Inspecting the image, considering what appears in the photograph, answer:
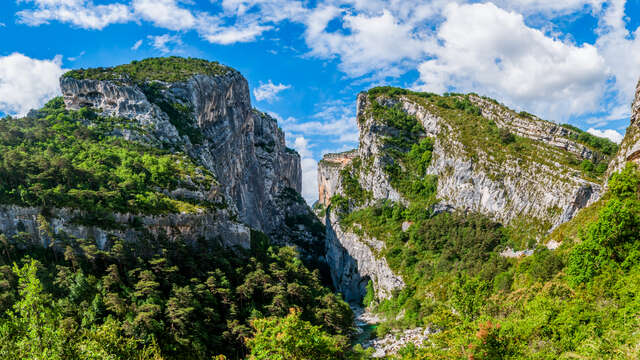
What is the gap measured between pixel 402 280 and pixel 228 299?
40.2 meters

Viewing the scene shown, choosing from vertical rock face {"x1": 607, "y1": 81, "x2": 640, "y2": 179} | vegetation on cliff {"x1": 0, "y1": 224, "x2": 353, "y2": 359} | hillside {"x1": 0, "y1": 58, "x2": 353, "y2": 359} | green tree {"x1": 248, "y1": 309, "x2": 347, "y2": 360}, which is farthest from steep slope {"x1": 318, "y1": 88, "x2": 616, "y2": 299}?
green tree {"x1": 248, "y1": 309, "x2": 347, "y2": 360}

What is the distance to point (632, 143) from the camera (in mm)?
40594

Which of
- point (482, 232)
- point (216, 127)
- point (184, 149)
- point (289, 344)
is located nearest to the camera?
point (289, 344)

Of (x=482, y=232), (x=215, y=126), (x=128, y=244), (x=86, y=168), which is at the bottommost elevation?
(x=128, y=244)

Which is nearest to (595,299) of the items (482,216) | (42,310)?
(42,310)

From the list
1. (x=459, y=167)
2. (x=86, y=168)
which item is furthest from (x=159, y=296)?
(x=459, y=167)

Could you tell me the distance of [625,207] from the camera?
29578 millimetres

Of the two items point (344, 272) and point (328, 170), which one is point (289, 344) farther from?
point (328, 170)

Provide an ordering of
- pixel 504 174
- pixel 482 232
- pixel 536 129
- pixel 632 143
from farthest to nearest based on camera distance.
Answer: pixel 536 129 < pixel 504 174 < pixel 482 232 < pixel 632 143

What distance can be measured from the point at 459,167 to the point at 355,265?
3679 centimetres

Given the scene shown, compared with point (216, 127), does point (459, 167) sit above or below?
below

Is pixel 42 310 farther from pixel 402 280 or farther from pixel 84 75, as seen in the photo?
pixel 84 75

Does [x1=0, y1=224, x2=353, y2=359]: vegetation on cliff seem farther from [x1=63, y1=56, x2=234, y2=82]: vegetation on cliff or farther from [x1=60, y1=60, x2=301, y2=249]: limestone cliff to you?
[x1=63, y1=56, x2=234, y2=82]: vegetation on cliff

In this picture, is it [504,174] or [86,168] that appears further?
[504,174]
